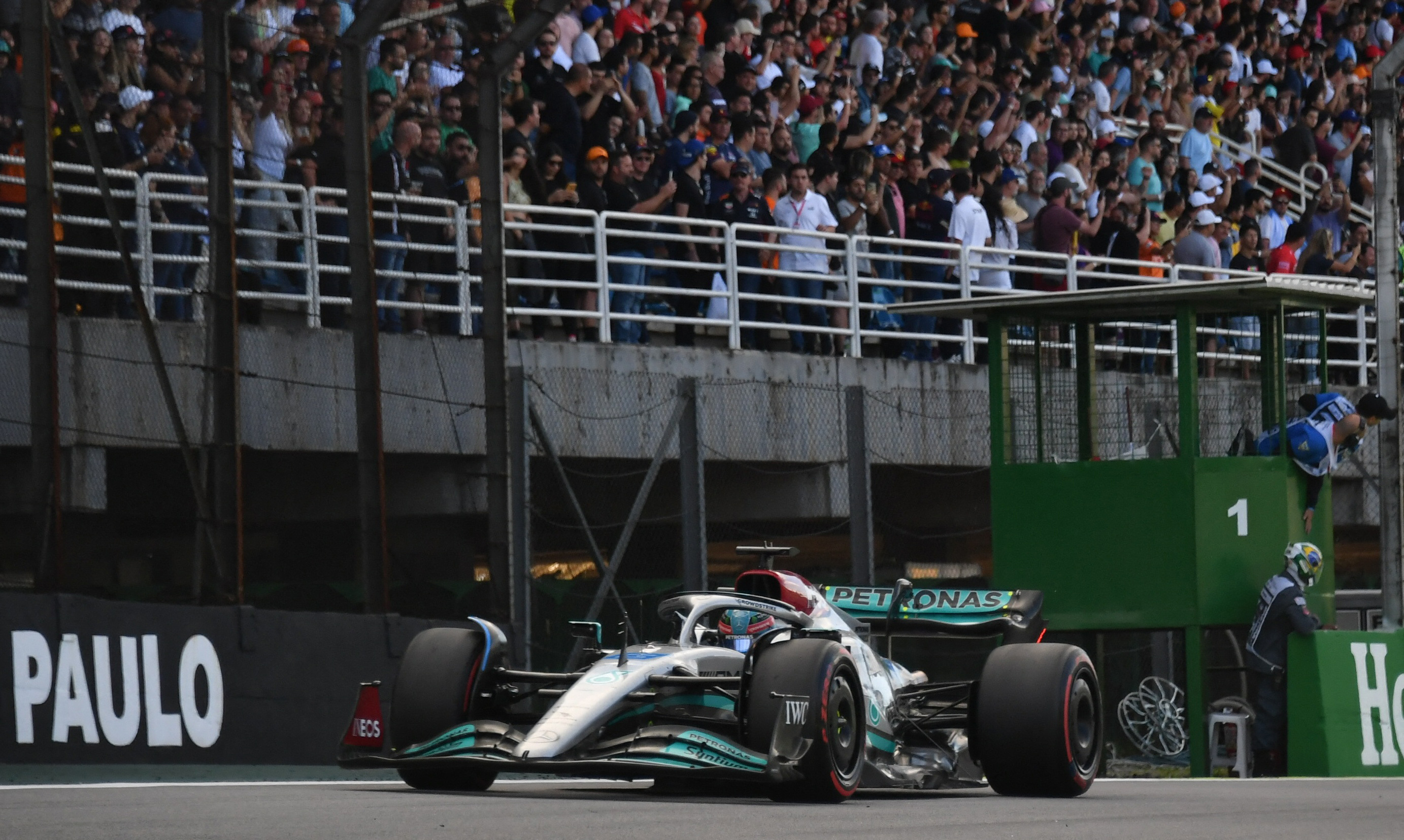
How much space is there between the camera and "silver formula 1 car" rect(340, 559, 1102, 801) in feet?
30.2

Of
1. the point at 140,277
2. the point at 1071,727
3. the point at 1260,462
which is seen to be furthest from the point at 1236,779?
the point at 140,277

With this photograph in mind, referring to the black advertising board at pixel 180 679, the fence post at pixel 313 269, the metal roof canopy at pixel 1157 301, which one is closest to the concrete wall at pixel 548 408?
the fence post at pixel 313 269

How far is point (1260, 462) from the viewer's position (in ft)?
48.3

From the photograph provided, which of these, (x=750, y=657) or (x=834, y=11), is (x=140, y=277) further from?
(x=834, y=11)

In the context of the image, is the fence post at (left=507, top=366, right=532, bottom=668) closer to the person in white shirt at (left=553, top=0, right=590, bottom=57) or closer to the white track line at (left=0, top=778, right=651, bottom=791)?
the white track line at (left=0, top=778, right=651, bottom=791)

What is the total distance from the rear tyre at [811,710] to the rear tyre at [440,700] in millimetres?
1359

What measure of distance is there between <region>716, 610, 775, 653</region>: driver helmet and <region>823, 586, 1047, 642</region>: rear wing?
640 mm

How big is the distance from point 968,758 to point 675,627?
1544 millimetres

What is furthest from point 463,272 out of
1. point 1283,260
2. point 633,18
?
point 1283,260

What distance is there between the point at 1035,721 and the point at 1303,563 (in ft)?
16.0

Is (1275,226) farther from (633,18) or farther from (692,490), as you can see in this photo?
(692,490)

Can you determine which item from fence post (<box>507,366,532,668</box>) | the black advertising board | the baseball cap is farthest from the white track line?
the baseball cap

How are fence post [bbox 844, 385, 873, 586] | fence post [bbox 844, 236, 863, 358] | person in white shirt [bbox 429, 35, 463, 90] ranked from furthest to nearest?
fence post [bbox 844, 236, 863, 358] → fence post [bbox 844, 385, 873, 586] → person in white shirt [bbox 429, 35, 463, 90]

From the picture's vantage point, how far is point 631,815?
8.18 metres
